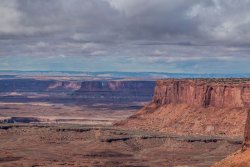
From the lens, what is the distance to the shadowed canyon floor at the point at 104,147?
146m

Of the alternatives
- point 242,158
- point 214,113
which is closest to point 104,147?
point 214,113

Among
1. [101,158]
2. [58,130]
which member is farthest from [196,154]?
[58,130]

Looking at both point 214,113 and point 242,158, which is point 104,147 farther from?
point 242,158

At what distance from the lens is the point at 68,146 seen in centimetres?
17225

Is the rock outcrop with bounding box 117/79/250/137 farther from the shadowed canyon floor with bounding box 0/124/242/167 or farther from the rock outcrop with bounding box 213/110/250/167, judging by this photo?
the rock outcrop with bounding box 213/110/250/167

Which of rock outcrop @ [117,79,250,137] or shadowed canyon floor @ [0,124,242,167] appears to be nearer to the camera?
shadowed canyon floor @ [0,124,242,167]

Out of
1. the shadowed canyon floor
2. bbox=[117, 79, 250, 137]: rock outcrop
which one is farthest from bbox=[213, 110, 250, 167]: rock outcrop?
bbox=[117, 79, 250, 137]: rock outcrop

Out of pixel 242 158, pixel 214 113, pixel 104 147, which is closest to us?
pixel 242 158

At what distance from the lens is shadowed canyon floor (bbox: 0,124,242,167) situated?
145625mm

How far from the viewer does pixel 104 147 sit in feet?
547

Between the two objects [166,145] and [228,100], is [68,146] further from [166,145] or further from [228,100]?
[228,100]

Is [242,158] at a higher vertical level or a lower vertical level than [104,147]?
higher

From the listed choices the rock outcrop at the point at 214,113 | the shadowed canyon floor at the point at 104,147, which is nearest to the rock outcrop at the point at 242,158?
the shadowed canyon floor at the point at 104,147

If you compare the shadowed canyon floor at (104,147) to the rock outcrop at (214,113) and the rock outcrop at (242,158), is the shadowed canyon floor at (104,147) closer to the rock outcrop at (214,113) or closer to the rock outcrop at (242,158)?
the rock outcrop at (214,113)
